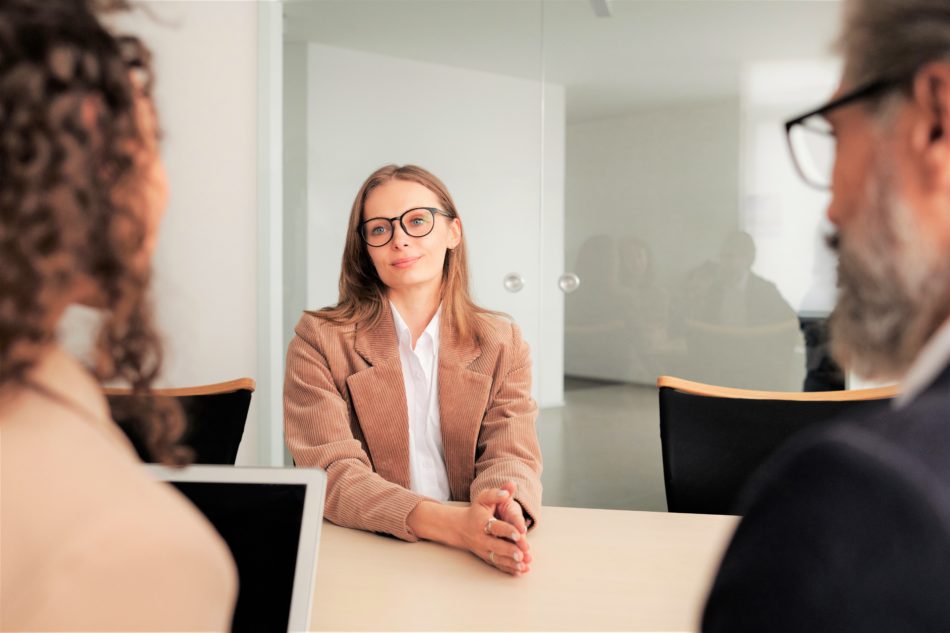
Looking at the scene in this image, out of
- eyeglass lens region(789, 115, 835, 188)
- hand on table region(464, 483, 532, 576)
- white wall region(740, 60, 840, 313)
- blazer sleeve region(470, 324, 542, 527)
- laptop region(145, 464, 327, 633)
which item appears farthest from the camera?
white wall region(740, 60, 840, 313)

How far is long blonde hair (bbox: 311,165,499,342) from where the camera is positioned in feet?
6.62

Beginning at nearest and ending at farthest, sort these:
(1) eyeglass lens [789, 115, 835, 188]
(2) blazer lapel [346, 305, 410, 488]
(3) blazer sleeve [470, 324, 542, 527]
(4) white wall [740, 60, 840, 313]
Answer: (1) eyeglass lens [789, 115, 835, 188], (3) blazer sleeve [470, 324, 542, 527], (2) blazer lapel [346, 305, 410, 488], (4) white wall [740, 60, 840, 313]

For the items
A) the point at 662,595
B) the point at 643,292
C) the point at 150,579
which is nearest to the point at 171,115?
the point at 643,292

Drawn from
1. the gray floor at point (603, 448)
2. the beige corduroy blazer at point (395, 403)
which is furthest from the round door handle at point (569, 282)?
the beige corduroy blazer at point (395, 403)

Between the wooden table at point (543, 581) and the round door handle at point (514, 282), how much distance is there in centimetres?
207

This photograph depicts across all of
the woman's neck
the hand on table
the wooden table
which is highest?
the woman's neck

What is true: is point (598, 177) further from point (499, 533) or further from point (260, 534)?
point (260, 534)

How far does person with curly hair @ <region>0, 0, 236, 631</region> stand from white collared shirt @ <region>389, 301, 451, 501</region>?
134 cm

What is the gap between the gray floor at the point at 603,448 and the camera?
349 cm

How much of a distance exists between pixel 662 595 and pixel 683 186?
2.47 meters

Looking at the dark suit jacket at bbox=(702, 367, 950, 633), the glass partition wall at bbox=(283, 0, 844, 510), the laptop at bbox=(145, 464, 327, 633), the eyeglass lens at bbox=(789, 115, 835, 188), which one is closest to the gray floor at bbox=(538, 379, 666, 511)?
the glass partition wall at bbox=(283, 0, 844, 510)

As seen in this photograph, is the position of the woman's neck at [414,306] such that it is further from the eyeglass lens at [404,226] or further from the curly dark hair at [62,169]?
the curly dark hair at [62,169]

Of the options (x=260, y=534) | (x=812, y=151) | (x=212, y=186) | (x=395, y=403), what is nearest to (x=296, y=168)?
(x=212, y=186)

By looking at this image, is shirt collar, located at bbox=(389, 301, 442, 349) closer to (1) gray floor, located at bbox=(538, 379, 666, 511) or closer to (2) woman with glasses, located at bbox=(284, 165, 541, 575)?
(2) woman with glasses, located at bbox=(284, 165, 541, 575)
